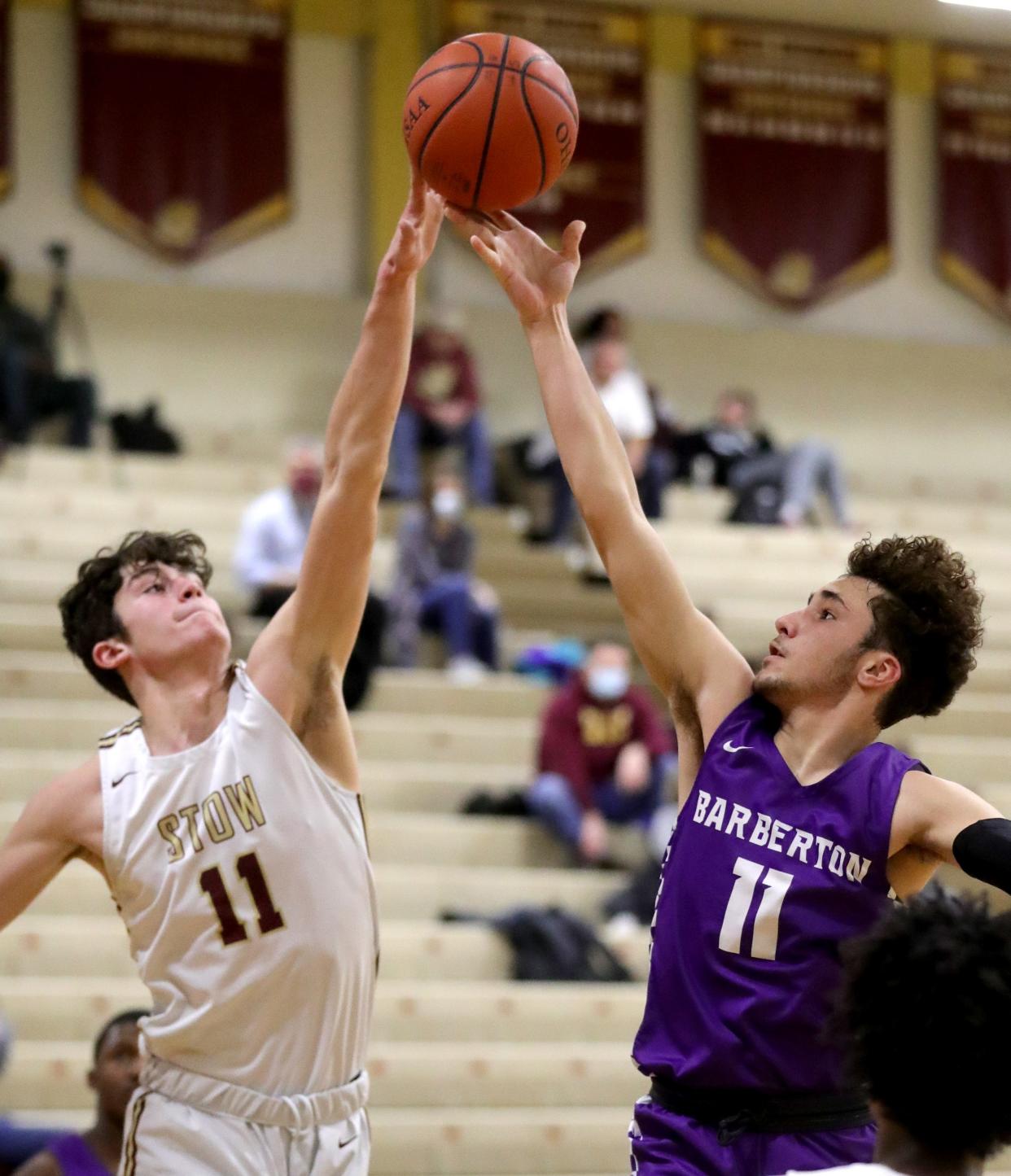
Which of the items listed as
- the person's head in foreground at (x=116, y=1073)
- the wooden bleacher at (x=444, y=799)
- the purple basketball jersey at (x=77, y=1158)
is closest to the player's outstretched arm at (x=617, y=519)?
the person's head in foreground at (x=116, y=1073)

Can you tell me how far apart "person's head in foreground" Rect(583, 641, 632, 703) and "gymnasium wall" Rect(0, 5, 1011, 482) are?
4.32 metres

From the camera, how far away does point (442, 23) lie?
13336 mm

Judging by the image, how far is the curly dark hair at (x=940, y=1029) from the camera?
2.26 meters

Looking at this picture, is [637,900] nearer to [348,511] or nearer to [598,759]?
[598,759]

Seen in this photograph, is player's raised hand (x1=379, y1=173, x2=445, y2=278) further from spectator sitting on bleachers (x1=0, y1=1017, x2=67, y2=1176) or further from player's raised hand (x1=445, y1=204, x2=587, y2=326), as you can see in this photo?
spectator sitting on bleachers (x1=0, y1=1017, x2=67, y2=1176)

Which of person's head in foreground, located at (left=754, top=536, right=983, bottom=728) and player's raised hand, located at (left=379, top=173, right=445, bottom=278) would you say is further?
player's raised hand, located at (left=379, top=173, right=445, bottom=278)

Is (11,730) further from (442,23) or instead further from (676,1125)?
(442,23)

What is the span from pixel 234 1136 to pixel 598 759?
5155 mm

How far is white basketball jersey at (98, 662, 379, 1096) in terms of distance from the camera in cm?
351

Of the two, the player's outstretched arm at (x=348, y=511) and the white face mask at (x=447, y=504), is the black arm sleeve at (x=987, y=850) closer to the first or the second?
the player's outstretched arm at (x=348, y=511)

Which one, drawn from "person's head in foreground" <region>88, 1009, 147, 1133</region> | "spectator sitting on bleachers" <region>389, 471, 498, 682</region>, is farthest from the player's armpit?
"spectator sitting on bleachers" <region>389, 471, 498, 682</region>

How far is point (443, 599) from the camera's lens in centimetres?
966

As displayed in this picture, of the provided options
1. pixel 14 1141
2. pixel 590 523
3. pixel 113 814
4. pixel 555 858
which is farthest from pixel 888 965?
pixel 555 858

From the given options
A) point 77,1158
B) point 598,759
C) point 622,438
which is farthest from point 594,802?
point 77,1158
